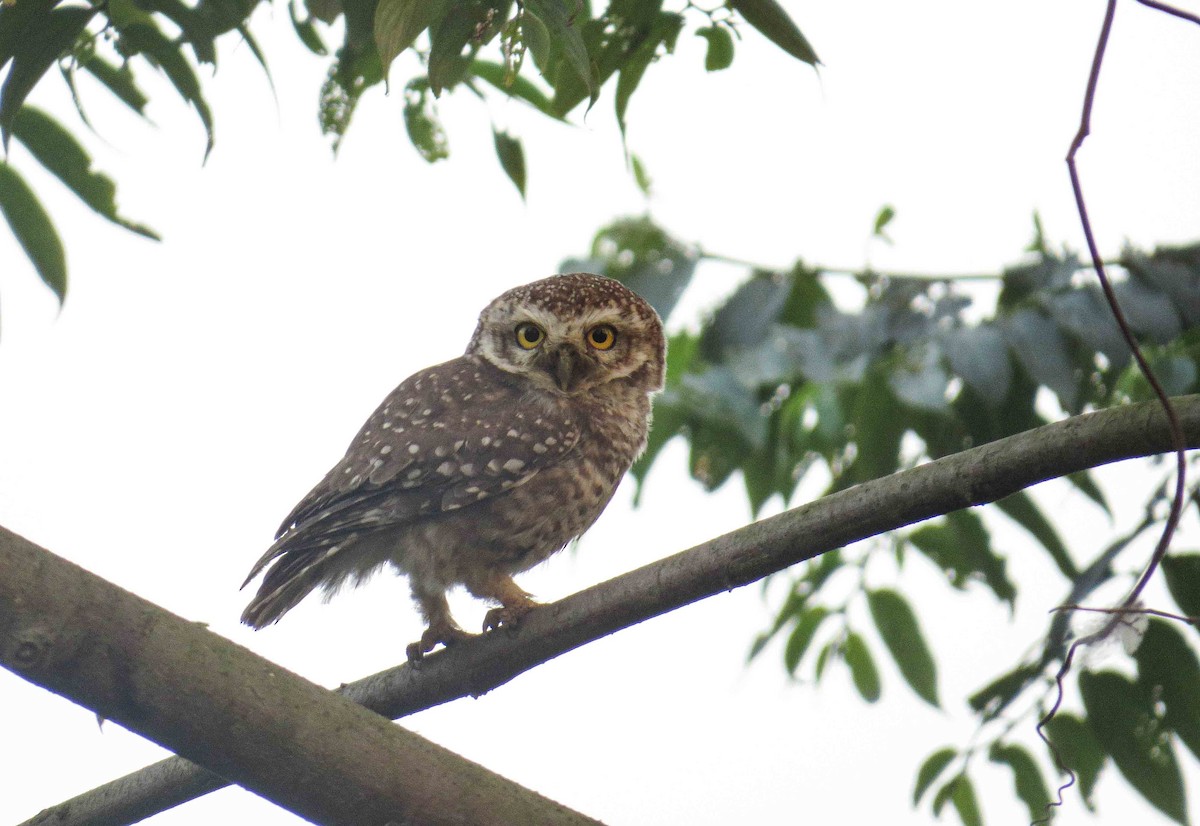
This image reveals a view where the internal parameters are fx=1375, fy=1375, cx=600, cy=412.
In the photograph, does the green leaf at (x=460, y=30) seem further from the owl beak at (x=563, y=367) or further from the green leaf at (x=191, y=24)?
the owl beak at (x=563, y=367)

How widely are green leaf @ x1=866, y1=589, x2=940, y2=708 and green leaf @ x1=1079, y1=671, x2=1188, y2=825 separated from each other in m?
0.79

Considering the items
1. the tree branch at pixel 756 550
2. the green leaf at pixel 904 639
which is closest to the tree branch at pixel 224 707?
the tree branch at pixel 756 550

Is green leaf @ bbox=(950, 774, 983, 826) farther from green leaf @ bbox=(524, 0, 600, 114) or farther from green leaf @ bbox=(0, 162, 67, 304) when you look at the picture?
green leaf @ bbox=(0, 162, 67, 304)

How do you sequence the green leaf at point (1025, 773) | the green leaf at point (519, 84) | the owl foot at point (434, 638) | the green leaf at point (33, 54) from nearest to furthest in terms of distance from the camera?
the green leaf at point (33, 54) → the green leaf at point (519, 84) → the owl foot at point (434, 638) → the green leaf at point (1025, 773)

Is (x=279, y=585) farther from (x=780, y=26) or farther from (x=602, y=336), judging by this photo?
(x=780, y=26)

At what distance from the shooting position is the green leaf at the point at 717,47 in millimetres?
2328

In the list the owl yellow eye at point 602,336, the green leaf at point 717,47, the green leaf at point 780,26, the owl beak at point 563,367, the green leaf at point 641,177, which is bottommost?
the green leaf at point 780,26

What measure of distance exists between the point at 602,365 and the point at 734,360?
51 cm

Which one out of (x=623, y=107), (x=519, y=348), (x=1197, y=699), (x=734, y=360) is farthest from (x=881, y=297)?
(x=623, y=107)

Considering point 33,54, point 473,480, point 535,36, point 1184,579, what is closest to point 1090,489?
point 1184,579

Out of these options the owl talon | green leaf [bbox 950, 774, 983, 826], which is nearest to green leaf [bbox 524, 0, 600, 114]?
the owl talon

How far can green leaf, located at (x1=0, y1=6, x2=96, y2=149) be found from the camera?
2070 mm

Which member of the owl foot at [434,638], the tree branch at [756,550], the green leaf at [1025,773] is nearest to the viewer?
the tree branch at [756,550]

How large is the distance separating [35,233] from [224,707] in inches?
47.0
